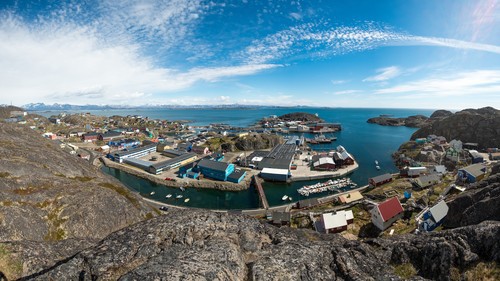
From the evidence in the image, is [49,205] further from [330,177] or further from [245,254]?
[330,177]

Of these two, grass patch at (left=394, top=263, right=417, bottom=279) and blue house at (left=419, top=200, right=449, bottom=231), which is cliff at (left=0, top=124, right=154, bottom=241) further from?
blue house at (left=419, top=200, right=449, bottom=231)

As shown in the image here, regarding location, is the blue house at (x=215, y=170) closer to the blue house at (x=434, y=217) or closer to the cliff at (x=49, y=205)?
the cliff at (x=49, y=205)

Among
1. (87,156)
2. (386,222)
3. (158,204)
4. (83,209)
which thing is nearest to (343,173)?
(386,222)

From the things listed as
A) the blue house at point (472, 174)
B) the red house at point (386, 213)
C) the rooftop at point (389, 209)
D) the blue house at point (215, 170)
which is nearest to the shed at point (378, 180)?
the blue house at point (472, 174)

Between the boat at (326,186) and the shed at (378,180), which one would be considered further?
the shed at (378,180)

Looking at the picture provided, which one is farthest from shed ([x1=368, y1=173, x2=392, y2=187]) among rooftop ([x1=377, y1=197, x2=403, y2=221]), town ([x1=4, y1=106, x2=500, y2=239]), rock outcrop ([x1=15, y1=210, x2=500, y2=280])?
rock outcrop ([x1=15, y1=210, x2=500, y2=280])
